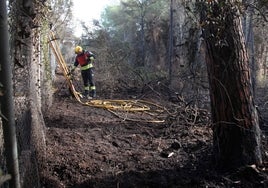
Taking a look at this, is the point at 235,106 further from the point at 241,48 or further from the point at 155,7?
the point at 155,7

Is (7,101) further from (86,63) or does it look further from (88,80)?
(88,80)

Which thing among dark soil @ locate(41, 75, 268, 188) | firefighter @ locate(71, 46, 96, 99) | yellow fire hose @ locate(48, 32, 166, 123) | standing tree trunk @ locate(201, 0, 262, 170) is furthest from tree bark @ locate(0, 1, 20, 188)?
firefighter @ locate(71, 46, 96, 99)

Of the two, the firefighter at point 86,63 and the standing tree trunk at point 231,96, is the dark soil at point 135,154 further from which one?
the firefighter at point 86,63

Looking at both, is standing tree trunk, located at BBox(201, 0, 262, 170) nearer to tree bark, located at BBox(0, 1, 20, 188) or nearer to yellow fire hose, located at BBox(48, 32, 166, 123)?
tree bark, located at BBox(0, 1, 20, 188)

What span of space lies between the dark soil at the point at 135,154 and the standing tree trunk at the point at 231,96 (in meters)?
0.25

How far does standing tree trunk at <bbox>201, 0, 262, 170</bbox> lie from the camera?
4730 millimetres

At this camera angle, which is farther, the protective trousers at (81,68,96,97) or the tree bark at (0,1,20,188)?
the protective trousers at (81,68,96,97)

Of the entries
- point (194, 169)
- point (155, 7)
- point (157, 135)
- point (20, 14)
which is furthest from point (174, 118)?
point (155, 7)

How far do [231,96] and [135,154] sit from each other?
1.88 m

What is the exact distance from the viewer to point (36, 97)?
5434mm

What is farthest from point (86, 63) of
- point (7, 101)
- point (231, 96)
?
point (7, 101)

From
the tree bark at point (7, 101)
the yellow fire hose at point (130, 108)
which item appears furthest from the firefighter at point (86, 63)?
the tree bark at point (7, 101)

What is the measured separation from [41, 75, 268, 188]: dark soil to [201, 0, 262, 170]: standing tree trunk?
0.82ft

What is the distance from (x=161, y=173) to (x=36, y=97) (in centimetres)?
212
